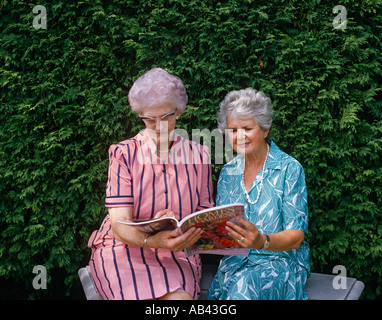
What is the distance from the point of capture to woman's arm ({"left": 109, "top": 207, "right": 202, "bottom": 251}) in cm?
221

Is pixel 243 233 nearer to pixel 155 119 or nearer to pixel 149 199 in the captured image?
pixel 149 199

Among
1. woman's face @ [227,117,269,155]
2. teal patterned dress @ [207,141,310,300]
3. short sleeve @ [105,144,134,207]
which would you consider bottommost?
teal patterned dress @ [207,141,310,300]

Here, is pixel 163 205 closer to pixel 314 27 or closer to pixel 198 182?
pixel 198 182

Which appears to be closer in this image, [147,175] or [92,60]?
[147,175]

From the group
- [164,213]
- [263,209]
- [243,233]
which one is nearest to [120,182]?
[164,213]

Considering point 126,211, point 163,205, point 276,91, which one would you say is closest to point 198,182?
point 163,205

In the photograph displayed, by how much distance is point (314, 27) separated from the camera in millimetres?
3324

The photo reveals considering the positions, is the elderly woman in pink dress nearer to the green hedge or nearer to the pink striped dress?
the pink striped dress

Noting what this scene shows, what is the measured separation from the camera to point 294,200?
2562 mm

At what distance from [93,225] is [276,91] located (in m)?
2.21

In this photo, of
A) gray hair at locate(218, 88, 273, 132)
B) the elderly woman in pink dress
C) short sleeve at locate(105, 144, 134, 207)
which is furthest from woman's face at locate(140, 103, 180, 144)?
gray hair at locate(218, 88, 273, 132)

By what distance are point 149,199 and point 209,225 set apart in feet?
1.89

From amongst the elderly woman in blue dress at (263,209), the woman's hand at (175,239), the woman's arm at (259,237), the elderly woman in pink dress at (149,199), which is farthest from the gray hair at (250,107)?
the woman's hand at (175,239)
